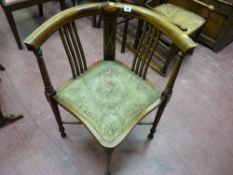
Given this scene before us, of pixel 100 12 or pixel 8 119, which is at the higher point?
pixel 100 12

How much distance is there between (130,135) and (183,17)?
3.60 feet

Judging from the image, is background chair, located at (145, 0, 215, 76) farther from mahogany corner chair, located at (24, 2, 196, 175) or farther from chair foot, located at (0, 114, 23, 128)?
chair foot, located at (0, 114, 23, 128)

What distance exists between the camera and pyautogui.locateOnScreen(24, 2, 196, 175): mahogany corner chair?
2.92 ft

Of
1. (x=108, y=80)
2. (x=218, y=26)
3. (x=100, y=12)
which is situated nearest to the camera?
(x=100, y=12)

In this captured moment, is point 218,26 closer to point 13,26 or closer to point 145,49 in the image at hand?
point 145,49

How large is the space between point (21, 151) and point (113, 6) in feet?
3.41

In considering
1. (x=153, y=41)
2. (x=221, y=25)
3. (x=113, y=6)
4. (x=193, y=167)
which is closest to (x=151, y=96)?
(x=153, y=41)

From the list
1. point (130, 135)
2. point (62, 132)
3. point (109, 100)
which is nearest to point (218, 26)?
point (130, 135)

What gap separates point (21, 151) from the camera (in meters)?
1.30

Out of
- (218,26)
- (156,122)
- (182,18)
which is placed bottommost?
(156,122)

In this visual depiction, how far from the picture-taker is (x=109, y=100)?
104 centimetres

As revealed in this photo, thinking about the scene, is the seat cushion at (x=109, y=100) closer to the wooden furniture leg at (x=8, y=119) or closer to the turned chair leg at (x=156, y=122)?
the turned chair leg at (x=156, y=122)

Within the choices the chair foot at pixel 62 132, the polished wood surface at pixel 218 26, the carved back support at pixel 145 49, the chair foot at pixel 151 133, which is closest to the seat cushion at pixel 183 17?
the polished wood surface at pixel 218 26

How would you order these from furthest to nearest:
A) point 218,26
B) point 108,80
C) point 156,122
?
point 218,26 → point 156,122 → point 108,80
